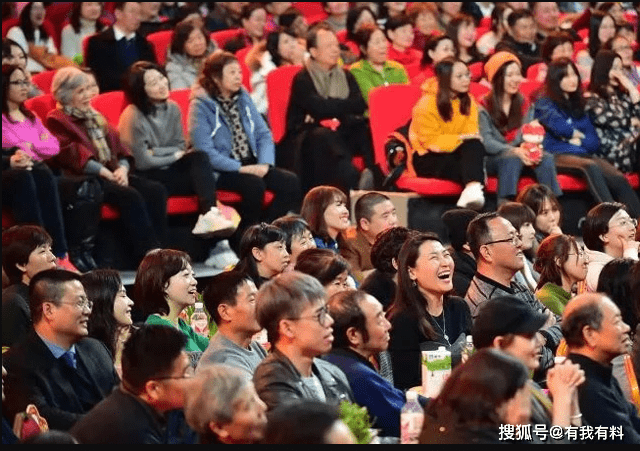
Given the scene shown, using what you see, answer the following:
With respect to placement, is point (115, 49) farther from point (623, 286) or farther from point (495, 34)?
point (623, 286)

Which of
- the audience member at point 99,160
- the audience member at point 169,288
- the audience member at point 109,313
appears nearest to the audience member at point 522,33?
the audience member at point 99,160

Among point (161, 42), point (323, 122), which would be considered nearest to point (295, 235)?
point (323, 122)

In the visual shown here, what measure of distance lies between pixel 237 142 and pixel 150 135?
0.54 meters

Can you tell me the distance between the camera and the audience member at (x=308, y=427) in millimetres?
3424

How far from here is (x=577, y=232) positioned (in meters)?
8.82

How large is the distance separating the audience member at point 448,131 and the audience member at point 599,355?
11.8ft

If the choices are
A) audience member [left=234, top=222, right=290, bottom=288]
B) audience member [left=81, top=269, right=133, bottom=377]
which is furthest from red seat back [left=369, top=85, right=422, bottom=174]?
audience member [left=81, top=269, right=133, bottom=377]

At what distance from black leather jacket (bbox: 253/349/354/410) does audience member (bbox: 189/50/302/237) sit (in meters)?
3.61

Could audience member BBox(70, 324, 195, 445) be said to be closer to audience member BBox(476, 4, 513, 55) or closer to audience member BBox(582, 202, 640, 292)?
audience member BBox(582, 202, 640, 292)

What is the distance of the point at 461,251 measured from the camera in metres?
6.77

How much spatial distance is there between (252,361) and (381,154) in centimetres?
360

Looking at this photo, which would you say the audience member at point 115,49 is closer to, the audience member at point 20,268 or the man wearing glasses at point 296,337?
the audience member at point 20,268

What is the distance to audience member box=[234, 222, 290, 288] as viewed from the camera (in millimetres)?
6211

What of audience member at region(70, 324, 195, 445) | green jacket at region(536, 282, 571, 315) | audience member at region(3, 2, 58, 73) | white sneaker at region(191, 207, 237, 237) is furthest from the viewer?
audience member at region(3, 2, 58, 73)
